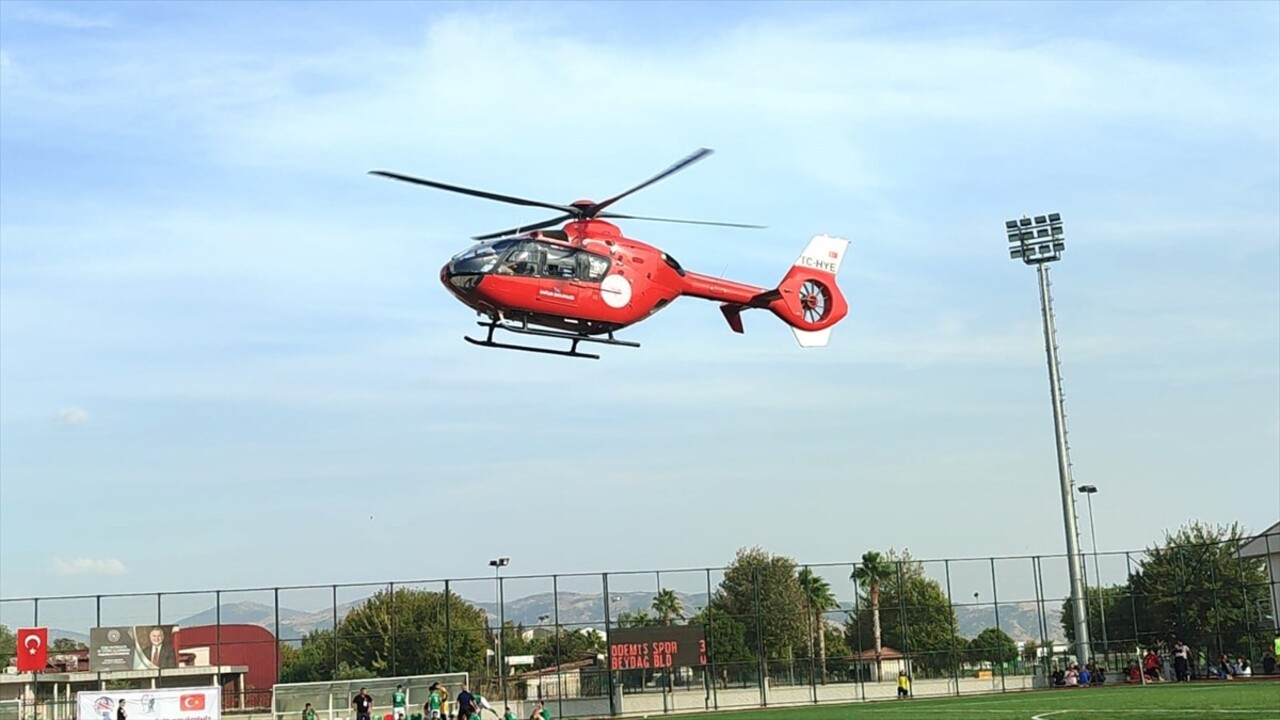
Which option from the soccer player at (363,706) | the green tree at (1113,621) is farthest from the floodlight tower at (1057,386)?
the soccer player at (363,706)

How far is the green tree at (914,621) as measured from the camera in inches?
2207

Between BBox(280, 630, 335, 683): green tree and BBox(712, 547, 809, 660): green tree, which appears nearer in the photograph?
BBox(280, 630, 335, 683): green tree

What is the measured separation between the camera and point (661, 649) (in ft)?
168

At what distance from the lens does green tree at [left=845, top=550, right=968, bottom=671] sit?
56062mm

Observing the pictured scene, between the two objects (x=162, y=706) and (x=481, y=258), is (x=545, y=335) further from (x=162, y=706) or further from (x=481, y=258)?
(x=162, y=706)

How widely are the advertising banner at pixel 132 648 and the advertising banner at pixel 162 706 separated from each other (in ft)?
34.1

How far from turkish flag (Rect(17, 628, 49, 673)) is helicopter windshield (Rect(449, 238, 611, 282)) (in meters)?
29.2

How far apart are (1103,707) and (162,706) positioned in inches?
981

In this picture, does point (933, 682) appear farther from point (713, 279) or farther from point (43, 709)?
point (43, 709)

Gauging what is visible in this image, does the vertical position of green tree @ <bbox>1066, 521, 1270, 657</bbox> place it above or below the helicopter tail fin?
below

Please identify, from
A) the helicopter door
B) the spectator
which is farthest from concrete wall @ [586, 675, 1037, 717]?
the helicopter door

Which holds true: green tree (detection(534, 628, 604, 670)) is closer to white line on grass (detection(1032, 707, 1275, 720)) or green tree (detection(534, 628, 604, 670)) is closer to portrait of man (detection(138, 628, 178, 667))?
portrait of man (detection(138, 628, 178, 667))

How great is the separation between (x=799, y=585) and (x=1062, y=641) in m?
26.0

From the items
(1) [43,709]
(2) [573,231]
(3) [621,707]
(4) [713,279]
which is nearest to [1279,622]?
(3) [621,707]
